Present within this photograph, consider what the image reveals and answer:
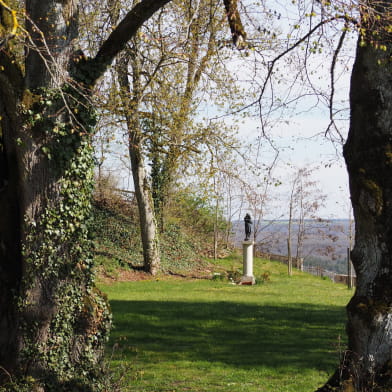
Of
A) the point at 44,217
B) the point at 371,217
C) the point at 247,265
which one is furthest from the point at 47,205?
the point at 247,265

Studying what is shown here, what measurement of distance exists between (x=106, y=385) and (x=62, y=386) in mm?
599

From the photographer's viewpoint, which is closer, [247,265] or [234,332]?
[234,332]

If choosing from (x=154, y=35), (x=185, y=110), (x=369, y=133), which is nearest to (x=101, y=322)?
(x=369, y=133)

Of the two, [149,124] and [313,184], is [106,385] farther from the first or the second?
[313,184]

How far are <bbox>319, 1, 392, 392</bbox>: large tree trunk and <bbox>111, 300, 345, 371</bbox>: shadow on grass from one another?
231cm

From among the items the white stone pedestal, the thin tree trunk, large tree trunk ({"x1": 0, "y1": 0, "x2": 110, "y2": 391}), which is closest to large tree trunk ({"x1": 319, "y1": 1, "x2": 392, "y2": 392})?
large tree trunk ({"x1": 0, "y1": 0, "x2": 110, "y2": 391})

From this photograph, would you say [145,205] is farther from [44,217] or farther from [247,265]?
[44,217]

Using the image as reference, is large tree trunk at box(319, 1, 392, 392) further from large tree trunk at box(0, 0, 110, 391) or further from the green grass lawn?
large tree trunk at box(0, 0, 110, 391)

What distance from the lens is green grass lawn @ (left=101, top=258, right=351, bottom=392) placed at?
26.1 ft

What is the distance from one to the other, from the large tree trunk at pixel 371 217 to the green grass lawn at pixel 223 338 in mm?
395

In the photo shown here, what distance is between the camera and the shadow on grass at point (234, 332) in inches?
363

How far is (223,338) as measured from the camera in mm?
10500

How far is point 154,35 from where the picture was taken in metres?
14.9

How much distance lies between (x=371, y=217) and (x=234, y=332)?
5480 millimetres
